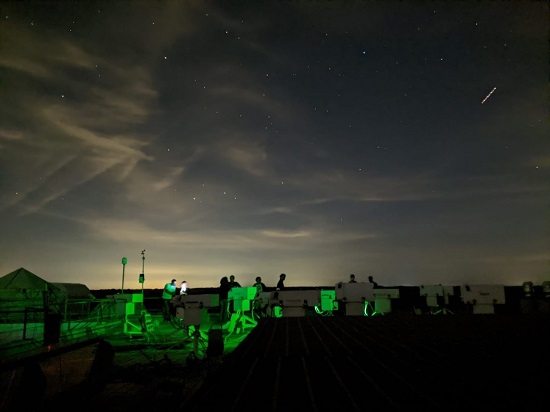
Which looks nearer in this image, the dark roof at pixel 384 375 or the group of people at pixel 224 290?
the dark roof at pixel 384 375

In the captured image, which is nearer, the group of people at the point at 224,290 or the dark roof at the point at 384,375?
the dark roof at the point at 384,375

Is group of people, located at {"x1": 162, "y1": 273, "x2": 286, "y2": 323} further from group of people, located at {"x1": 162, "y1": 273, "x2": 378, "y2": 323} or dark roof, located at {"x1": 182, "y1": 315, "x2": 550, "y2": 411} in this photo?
dark roof, located at {"x1": 182, "y1": 315, "x2": 550, "y2": 411}

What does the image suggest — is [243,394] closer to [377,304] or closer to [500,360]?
[500,360]

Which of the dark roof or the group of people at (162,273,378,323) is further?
the group of people at (162,273,378,323)

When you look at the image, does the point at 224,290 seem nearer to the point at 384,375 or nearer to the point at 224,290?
the point at 224,290

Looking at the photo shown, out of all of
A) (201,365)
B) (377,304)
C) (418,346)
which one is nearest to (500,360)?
(418,346)

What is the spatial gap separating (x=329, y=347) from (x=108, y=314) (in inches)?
525

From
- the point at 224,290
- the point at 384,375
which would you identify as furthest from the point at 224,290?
the point at 384,375

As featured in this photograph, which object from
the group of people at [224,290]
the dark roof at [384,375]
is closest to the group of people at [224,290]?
the group of people at [224,290]

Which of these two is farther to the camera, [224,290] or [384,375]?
[224,290]

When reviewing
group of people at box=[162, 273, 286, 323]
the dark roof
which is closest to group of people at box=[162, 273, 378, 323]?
group of people at box=[162, 273, 286, 323]

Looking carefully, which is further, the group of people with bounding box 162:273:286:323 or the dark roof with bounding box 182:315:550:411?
the group of people with bounding box 162:273:286:323

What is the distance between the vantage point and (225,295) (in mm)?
17172

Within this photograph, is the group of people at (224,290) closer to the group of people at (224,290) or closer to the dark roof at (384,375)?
the group of people at (224,290)
